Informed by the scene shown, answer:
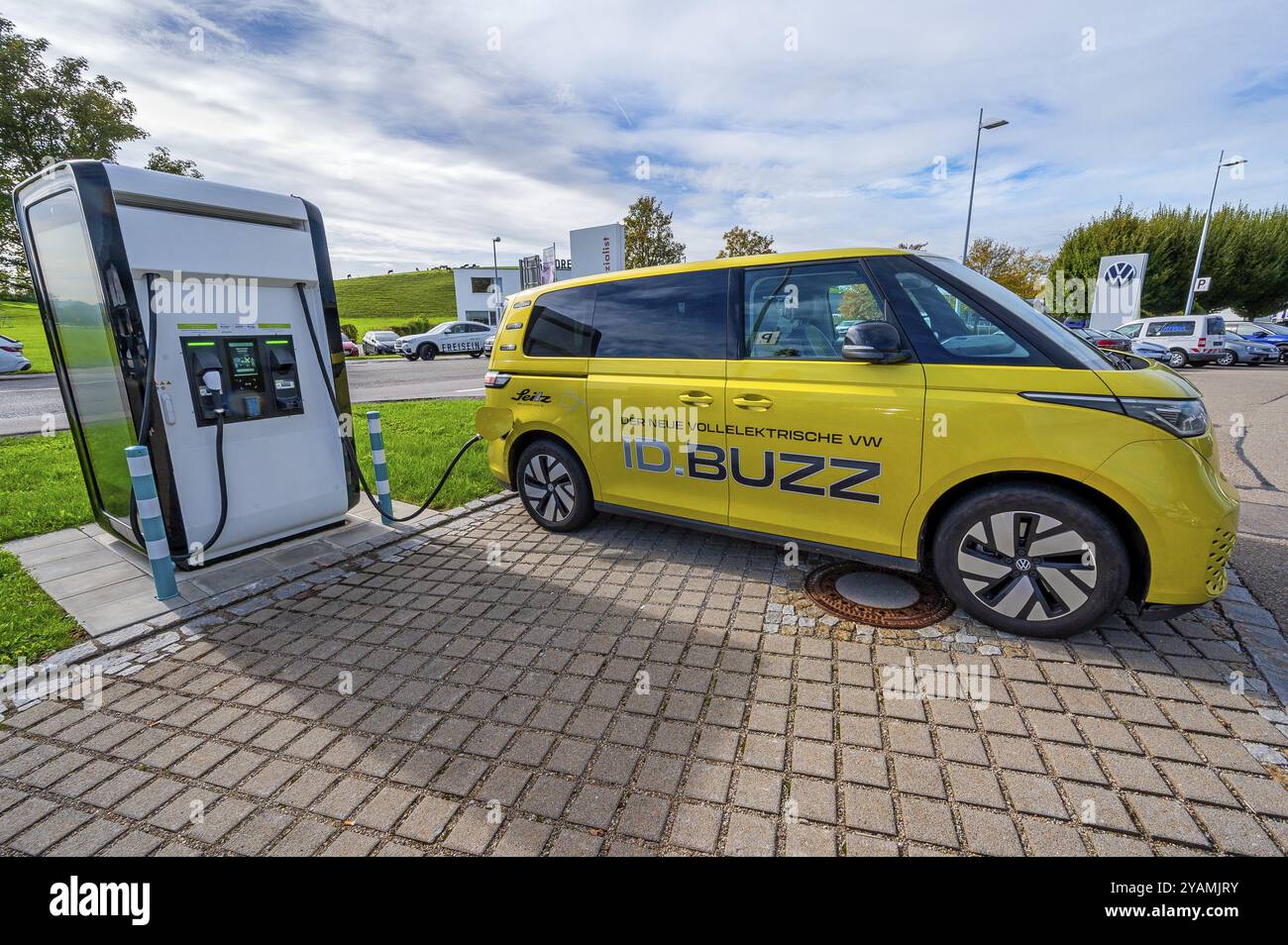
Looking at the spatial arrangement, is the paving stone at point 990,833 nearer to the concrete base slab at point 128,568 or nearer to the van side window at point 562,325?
the van side window at point 562,325

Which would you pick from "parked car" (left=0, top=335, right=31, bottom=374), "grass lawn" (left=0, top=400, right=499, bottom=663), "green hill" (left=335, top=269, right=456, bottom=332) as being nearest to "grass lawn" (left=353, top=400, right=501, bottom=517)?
"grass lawn" (left=0, top=400, right=499, bottom=663)

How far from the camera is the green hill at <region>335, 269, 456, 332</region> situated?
7519 centimetres

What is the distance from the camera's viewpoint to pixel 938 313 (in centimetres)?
319

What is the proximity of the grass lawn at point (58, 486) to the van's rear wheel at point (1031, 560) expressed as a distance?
438cm

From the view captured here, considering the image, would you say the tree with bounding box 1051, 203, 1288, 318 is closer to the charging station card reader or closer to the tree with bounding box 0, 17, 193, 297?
the charging station card reader

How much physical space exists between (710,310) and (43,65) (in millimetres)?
26505

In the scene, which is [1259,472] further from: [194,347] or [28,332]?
[28,332]

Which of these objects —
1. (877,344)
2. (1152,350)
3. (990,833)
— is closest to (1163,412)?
(877,344)

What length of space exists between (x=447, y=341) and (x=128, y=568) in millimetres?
25513

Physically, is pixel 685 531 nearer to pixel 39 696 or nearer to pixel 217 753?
pixel 217 753

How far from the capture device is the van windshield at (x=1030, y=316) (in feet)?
9.64

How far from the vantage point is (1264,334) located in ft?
73.3

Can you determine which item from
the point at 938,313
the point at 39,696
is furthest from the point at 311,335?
the point at 938,313

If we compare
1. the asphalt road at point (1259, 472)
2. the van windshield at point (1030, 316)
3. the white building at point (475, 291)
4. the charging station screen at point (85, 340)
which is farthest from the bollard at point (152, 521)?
the white building at point (475, 291)
